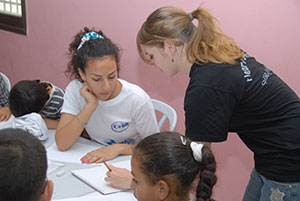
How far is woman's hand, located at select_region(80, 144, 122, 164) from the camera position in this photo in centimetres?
151

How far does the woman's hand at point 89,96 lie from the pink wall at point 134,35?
70 centimetres

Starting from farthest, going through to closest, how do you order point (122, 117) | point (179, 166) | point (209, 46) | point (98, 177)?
point (122, 117)
point (98, 177)
point (209, 46)
point (179, 166)

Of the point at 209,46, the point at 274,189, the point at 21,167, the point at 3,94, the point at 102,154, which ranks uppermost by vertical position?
the point at 209,46

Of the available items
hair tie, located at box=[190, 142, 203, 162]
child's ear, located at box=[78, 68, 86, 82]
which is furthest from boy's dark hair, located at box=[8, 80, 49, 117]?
hair tie, located at box=[190, 142, 203, 162]

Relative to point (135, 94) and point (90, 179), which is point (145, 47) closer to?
point (135, 94)

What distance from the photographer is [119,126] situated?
1690mm

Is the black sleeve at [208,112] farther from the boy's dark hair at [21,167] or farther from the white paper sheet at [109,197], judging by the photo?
the boy's dark hair at [21,167]

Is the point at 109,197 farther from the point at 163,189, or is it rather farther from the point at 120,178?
the point at 163,189

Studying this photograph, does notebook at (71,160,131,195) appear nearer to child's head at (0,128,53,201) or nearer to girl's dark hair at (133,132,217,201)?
girl's dark hair at (133,132,217,201)

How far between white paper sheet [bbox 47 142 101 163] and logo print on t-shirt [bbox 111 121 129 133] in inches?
4.7

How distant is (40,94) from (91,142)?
43 centimetres

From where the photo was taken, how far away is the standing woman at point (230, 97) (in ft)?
3.64

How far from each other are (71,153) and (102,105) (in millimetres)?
266

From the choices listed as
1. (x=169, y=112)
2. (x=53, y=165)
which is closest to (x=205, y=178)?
(x=53, y=165)
